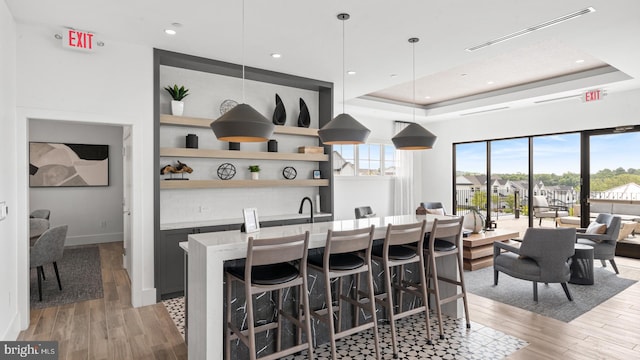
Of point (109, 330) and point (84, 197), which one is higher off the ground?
point (84, 197)

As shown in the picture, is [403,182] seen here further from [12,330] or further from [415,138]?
[12,330]

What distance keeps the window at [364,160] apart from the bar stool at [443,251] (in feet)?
14.1

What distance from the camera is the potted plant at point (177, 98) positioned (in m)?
4.40

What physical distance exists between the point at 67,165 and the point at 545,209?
31.6 ft

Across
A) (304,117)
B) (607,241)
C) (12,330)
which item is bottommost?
(12,330)

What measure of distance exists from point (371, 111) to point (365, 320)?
5.27 metres

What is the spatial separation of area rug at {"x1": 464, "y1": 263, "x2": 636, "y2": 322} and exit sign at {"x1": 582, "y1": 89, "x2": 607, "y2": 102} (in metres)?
2.68

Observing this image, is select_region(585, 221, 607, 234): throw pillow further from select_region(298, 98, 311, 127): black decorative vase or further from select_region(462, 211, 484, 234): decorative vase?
select_region(298, 98, 311, 127): black decorative vase

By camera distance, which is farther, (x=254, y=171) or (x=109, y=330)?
(x=254, y=171)

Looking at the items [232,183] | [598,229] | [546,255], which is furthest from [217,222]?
[598,229]

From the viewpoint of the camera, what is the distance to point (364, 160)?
8.23 m

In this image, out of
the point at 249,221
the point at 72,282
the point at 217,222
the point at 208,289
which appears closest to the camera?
the point at 208,289

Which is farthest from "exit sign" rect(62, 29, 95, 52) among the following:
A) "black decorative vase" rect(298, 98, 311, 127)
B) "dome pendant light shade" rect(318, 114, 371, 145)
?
"black decorative vase" rect(298, 98, 311, 127)

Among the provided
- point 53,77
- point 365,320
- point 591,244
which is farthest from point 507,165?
point 53,77
